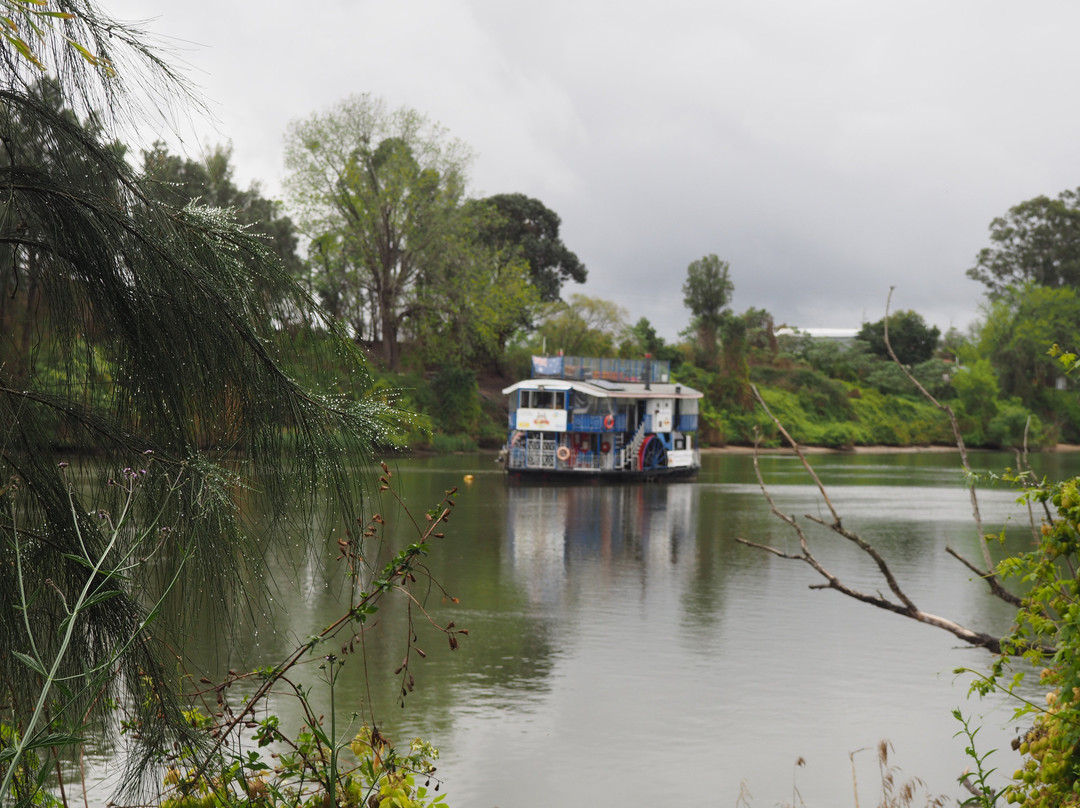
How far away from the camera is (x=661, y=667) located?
8703 mm

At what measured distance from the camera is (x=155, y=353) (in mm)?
2506

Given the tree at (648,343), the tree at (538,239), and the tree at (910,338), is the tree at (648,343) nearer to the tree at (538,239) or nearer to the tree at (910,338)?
the tree at (538,239)

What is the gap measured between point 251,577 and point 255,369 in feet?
1.70

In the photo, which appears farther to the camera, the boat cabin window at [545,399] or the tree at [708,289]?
the tree at [708,289]

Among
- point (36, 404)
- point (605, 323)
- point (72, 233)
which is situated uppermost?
point (605, 323)

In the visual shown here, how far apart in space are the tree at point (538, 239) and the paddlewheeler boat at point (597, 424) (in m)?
19.2

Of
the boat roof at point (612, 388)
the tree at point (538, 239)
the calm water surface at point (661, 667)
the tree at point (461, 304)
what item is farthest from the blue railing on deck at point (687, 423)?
the tree at point (538, 239)

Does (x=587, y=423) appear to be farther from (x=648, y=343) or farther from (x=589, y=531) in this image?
(x=648, y=343)

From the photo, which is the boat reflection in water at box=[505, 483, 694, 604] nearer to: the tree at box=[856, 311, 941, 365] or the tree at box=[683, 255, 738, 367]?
the tree at box=[683, 255, 738, 367]

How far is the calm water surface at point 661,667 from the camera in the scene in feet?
20.7

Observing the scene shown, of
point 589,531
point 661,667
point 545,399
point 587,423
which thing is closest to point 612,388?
point 587,423

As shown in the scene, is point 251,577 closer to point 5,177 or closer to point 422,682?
point 5,177

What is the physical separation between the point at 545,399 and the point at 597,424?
1593 millimetres

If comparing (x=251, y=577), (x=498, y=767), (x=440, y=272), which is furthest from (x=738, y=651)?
(x=440, y=272)
